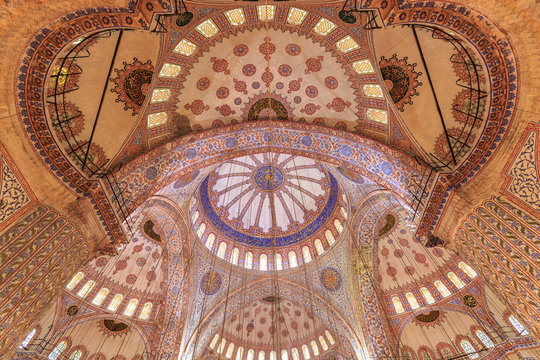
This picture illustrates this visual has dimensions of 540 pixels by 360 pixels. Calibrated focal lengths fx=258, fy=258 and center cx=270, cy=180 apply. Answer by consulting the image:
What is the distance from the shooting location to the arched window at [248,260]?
47.1 feet

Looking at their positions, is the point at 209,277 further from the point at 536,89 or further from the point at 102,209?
the point at 536,89

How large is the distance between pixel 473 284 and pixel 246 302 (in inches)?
408

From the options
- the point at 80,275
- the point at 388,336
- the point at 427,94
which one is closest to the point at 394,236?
the point at 388,336

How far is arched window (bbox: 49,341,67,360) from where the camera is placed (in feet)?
33.3

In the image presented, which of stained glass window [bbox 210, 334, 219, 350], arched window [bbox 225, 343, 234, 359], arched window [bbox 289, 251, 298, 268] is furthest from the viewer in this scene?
arched window [bbox 225, 343, 234, 359]

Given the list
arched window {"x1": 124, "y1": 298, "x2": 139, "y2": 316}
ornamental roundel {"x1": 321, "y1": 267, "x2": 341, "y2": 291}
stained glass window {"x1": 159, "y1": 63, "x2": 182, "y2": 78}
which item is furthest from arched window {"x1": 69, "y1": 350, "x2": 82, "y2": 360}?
stained glass window {"x1": 159, "y1": 63, "x2": 182, "y2": 78}

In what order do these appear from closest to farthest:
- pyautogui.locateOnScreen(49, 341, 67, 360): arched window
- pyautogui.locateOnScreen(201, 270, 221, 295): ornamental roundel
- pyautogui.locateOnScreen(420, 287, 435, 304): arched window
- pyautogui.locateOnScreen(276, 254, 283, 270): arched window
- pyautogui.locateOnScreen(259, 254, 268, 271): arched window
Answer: pyautogui.locateOnScreen(49, 341, 67, 360): arched window → pyautogui.locateOnScreen(420, 287, 435, 304): arched window → pyautogui.locateOnScreen(201, 270, 221, 295): ornamental roundel → pyautogui.locateOnScreen(276, 254, 283, 270): arched window → pyautogui.locateOnScreen(259, 254, 268, 271): arched window

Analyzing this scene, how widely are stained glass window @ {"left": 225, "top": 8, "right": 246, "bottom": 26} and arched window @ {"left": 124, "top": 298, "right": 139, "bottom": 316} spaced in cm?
1198

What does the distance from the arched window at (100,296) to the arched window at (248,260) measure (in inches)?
258

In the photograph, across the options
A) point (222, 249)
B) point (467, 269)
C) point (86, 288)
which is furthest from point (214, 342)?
point (467, 269)

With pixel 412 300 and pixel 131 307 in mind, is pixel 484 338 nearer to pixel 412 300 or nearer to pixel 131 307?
pixel 412 300

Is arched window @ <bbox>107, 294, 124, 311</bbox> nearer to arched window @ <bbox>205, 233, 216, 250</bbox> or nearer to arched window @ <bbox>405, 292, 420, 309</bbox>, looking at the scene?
arched window @ <bbox>205, 233, 216, 250</bbox>

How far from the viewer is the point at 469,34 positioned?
190 inches

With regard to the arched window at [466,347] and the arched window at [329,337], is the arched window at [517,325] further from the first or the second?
the arched window at [329,337]
